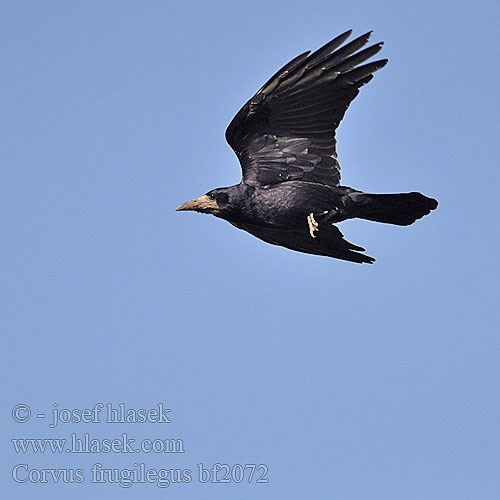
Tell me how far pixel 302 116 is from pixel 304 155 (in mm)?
550

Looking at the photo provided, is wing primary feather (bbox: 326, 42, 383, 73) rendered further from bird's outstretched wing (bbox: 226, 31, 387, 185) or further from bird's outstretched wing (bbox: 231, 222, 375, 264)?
bird's outstretched wing (bbox: 231, 222, 375, 264)

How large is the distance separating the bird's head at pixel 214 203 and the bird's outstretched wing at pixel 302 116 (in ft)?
1.30

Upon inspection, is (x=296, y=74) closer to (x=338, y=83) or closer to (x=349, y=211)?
(x=338, y=83)

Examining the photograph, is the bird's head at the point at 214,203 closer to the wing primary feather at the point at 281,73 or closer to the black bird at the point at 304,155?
the black bird at the point at 304,155

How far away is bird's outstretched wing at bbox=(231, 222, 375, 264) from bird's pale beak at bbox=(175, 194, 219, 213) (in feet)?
1.56

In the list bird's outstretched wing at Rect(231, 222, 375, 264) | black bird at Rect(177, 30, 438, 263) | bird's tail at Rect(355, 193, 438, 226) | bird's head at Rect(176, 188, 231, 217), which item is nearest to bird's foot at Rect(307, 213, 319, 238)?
black bird at Rect(177, 30, 438, 263)

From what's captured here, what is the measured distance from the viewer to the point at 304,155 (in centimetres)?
1767

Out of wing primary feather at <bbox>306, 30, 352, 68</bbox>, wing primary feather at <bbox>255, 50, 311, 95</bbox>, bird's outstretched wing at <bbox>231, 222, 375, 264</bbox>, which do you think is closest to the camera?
wing primary feather at <bbox>306, 30, 352, 68</bbox>

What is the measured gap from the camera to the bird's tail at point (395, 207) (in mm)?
17000

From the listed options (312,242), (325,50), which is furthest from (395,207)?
(325,50)

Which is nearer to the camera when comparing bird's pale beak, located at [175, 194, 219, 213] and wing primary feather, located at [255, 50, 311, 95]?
wing primary feather, located at [255, 50, 311, 95]

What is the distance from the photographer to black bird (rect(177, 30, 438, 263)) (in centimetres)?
1720

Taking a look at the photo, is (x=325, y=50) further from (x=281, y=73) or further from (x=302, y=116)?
(x=302, y=116)

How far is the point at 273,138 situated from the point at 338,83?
121 cm
